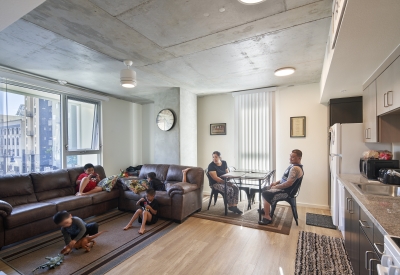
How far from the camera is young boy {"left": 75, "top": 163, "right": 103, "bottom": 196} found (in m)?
3.50

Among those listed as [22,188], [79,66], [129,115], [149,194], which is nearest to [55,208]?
[22,188]

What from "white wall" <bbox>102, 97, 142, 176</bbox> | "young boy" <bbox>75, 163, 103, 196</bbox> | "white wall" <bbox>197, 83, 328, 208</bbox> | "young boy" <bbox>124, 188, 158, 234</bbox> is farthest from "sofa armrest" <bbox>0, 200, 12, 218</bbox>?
"white wall" <bbox>197, 83, 328, 208</bbox>

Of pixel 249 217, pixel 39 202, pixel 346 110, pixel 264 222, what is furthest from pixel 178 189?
pixel 346 110

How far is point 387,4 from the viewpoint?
44.3 inches

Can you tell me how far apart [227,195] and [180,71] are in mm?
2405

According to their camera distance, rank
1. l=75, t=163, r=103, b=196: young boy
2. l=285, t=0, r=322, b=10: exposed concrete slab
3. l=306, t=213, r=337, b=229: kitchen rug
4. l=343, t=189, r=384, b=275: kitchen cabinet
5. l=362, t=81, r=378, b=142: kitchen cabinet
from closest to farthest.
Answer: l=343, t=189, r=384, b=275: kitchen cabinet, l=285, t=0, r=322, b=10: exposed concrete slab, l=362, t=81, r=378, b=142: kitchen cabinet, l=306, t=213, r=337, b=229: kitchen rug, l=75, t=163, r=103, b=196: young boy

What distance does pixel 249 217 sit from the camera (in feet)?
11.4

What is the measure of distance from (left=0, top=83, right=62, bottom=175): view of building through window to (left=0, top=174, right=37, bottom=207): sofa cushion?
1.75ft

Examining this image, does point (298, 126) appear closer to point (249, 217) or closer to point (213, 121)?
point (213, 121)

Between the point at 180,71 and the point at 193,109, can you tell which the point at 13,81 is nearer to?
the point at 180,71

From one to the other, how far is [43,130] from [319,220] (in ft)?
17.6

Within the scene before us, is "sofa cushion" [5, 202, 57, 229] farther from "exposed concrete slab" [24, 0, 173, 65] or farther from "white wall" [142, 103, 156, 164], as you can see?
"white wall" [142, 103, 156, 164]

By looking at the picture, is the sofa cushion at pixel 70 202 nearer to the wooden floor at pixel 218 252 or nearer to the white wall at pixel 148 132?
the wooden floor at pixel 218 252

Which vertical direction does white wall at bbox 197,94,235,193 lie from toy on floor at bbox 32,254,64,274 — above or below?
above
